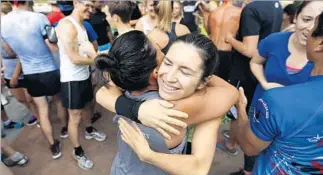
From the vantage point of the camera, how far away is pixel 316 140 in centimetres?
118

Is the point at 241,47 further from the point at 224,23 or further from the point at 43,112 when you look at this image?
the point at 43,112

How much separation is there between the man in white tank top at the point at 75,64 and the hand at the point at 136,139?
159 cm

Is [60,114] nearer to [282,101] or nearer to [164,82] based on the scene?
[164,82]

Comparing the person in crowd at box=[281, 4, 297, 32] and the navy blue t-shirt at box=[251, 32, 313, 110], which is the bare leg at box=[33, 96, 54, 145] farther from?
the person in crowd at box=[281, 4, 297, 32]

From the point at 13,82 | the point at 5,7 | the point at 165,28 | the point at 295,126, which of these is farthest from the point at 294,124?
the point at 5,7

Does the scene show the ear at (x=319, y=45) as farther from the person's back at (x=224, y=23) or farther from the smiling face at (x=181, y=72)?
the person's back at (x=224, y=23)

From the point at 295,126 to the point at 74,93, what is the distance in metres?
2.22

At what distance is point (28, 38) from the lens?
2.91 metres

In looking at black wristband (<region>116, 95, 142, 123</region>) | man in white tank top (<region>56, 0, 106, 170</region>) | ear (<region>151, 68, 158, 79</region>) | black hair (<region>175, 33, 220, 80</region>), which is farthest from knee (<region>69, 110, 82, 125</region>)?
black hair (<region>175, 33, 220, 80</region>)

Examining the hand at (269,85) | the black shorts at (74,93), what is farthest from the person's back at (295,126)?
the black shorts at (74,93)

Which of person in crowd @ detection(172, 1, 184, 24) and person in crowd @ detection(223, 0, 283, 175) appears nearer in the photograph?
person in crowd @ detection(223, 0, 283, 175)

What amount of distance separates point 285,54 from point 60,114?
2.67 m

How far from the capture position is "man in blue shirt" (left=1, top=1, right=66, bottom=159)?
2.89m

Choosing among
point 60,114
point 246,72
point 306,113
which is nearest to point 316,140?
point 306,113
